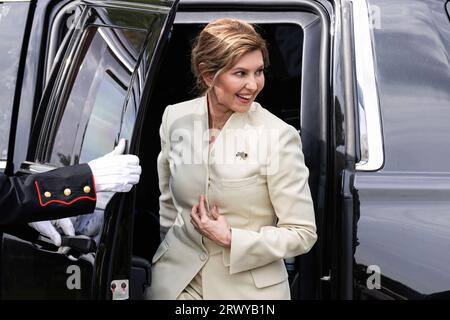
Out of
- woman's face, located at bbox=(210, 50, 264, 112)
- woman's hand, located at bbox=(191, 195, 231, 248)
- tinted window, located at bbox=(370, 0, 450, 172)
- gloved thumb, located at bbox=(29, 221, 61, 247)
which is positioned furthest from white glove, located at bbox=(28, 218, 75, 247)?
tinted window, located at bbox=(370, 0, 450, 172)

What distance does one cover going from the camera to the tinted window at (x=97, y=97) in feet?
7.63

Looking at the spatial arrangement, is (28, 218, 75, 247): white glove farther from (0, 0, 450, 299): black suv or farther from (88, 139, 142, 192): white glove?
(88, 139, 142, 192): white glove

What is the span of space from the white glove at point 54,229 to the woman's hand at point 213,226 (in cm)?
42

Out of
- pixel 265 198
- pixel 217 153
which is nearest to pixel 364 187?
pixel 265 198

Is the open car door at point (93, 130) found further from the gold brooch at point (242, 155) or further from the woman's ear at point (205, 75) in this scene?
the gold brooch at point (242, 155)

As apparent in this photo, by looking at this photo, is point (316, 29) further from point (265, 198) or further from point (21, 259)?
point (21, 259)

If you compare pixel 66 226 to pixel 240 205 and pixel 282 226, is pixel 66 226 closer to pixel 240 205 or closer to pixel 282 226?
pixel 240 205

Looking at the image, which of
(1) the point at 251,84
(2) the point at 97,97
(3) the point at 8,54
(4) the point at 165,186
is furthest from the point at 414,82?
(3) the point at 8,54

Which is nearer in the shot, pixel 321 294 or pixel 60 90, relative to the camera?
pixel 60 90

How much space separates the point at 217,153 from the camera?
2.62 meters

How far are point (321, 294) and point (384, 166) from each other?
59 cm

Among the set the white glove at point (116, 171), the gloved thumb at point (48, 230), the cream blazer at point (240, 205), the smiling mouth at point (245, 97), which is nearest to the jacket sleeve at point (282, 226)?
the cream blazer at point (240, 205)

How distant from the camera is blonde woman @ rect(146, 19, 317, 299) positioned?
8.20 feet

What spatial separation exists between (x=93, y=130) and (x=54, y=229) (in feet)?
1.07
